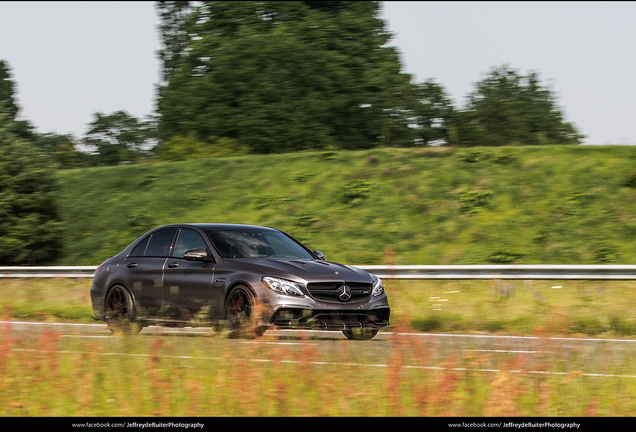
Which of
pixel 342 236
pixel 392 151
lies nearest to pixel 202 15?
pixel 392 151

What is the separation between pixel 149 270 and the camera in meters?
11.5

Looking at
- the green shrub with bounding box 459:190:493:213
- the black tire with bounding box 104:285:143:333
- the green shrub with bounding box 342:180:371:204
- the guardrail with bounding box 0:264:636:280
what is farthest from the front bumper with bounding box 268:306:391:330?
the green shrub with bounding box 342:180:371:204

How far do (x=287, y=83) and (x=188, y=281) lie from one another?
99.7 feet

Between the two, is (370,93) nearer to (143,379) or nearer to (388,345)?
(388,345)

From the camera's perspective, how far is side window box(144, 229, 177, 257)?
1159cm

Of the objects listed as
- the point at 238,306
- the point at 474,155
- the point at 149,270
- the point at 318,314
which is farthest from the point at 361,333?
the point at 474,155

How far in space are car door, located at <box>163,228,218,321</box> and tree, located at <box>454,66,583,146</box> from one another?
1001 inches

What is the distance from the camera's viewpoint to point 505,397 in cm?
557

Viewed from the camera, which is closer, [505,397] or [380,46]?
[505,397]

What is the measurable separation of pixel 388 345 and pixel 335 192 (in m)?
18.1

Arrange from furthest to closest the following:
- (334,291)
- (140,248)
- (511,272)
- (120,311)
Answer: (511,272)
(140,248)
(120,311)
(334,291)

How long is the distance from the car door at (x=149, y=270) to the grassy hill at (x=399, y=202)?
392 inches

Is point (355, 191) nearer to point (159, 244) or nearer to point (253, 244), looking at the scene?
point (159, 244)
